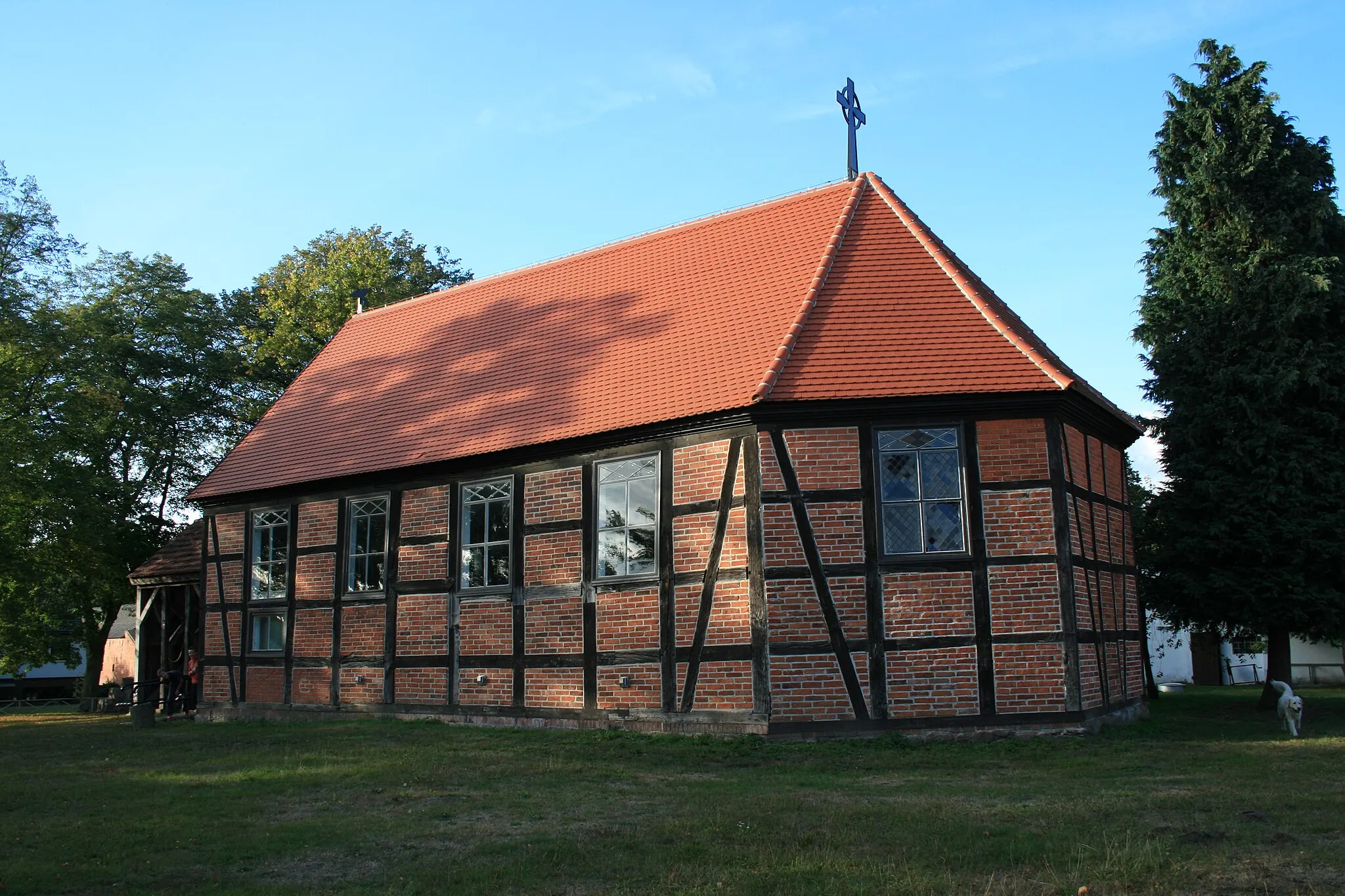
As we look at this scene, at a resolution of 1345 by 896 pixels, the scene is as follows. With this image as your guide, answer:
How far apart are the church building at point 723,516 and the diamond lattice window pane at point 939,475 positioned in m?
0.03

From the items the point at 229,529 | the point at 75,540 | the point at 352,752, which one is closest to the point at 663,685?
the point at 352,752

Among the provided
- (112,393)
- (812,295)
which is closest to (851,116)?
(812,295)

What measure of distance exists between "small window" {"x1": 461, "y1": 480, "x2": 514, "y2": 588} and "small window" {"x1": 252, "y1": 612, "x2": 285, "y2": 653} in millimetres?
4160

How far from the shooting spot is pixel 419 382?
18.3 meters

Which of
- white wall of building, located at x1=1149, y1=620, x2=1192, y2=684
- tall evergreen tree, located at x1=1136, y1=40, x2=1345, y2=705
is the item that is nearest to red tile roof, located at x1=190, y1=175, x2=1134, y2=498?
tall evergreen tree, located at x1=1136, y1=40, x2=1345, y2=705

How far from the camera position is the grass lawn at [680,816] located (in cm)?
624

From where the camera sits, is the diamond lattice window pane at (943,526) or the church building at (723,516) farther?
the diamond lattice window pane at (943,526)

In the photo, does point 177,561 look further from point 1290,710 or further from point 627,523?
point 1290,710

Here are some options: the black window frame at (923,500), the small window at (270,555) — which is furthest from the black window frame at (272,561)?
the black window frame at (923,500)

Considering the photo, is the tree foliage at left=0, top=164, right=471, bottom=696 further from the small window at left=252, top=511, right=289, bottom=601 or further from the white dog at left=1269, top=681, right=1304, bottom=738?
the white dog at left=1269, top=681, right=1304, bottom=738

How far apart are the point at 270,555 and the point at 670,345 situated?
785cm

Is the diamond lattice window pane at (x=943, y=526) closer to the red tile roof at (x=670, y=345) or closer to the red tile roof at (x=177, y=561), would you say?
the red tile roof at (x=670, y=345)

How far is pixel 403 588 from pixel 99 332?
1547 cm

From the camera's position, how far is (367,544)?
16.8m
